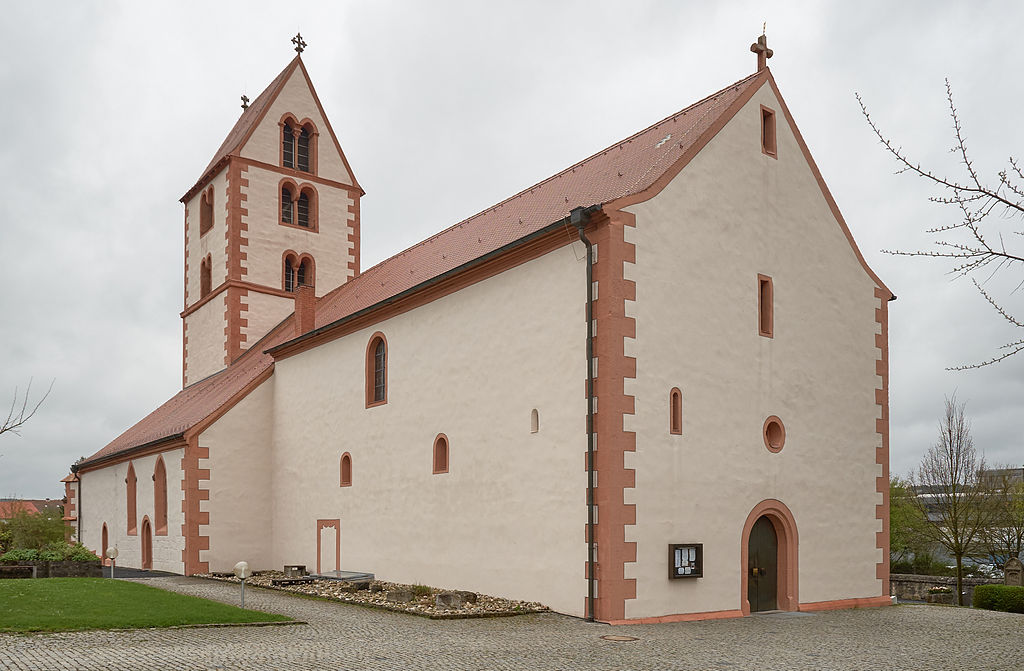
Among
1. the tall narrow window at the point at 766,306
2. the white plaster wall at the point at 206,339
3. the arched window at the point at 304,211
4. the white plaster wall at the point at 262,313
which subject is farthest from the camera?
the arched window at the point at 304,211

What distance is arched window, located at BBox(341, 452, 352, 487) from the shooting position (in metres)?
23.8

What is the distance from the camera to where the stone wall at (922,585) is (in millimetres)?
37500

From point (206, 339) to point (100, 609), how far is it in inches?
825

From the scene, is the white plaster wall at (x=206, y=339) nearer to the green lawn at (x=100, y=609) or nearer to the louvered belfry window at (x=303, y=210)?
the louvered belfry window at (x=303, y=210)

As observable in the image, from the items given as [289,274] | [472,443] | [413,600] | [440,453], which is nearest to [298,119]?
[289,274]

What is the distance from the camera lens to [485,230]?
918 inches

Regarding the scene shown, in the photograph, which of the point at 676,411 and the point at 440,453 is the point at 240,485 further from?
the point at 676,411

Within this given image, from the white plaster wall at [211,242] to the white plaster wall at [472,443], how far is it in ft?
35.0

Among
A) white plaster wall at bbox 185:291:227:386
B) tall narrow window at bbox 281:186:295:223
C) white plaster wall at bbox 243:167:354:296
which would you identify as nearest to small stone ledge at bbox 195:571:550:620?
white plaster wall at bbox 185:291:227:386

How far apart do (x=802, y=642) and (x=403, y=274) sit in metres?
15.2

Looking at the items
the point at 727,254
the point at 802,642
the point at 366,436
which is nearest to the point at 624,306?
the point at 727,254

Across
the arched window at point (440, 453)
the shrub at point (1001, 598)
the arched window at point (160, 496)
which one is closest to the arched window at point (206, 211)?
the arched window at point (160, 496)

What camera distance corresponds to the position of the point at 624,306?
16.1 meters

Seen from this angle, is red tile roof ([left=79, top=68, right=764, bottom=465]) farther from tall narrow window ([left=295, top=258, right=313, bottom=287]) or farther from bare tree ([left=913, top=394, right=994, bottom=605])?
bare tree ([left=913, top=394, right=994, bottom=605])
